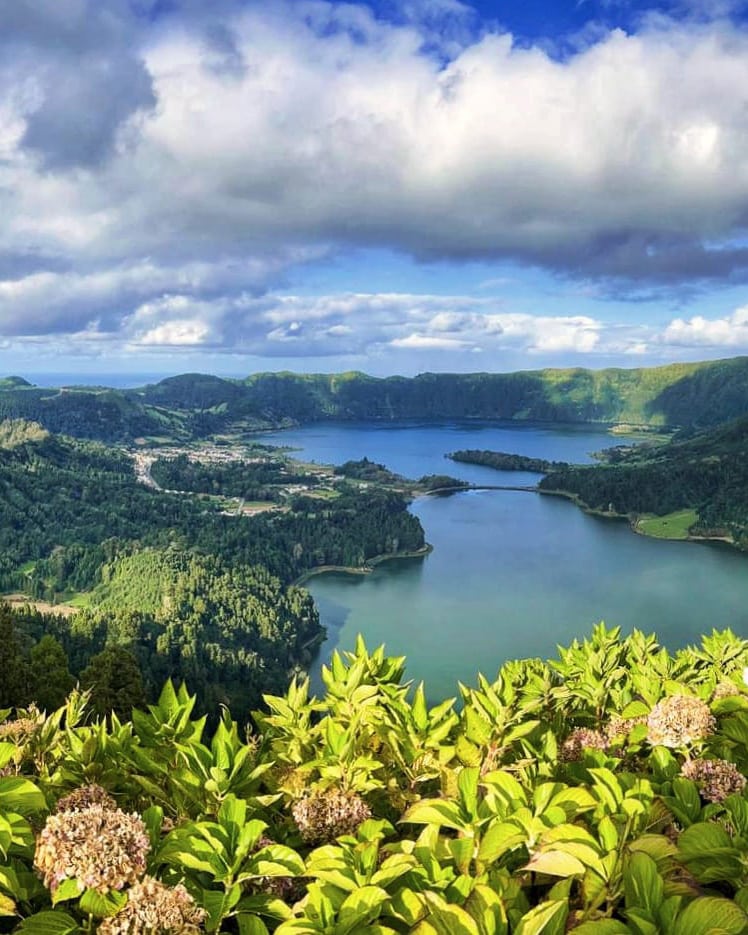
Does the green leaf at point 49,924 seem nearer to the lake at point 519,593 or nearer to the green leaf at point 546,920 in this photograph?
the green leaf at point 546,920

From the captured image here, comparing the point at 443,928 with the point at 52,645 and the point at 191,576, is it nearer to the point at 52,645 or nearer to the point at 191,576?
the point at 52,645

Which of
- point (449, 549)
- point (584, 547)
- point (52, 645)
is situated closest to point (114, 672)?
point (52, 645)

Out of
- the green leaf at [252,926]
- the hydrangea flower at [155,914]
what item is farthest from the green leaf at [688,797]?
the hydrangea flower at [155,914]

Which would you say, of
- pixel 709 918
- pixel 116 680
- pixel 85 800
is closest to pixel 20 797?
pixel 85 800

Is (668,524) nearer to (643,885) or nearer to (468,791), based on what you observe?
(468,791)

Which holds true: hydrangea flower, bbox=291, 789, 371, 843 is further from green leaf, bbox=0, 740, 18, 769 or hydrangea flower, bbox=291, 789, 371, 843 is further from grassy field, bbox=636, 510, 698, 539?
grassy field, bbox=636, 510, 698, 539

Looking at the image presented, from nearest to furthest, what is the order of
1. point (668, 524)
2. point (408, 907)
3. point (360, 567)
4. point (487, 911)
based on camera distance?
point (487, 911) < point (408, 907) < point (360, 567) < point (668, 524)

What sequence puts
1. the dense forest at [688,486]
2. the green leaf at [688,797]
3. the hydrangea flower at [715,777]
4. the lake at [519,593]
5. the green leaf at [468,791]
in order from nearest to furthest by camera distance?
the green leaf at [468,791] < the green leaf at [688,797] < the hydrangea flower at [715,777] < the lake at [519,593] < the dense forest at [688,486]
